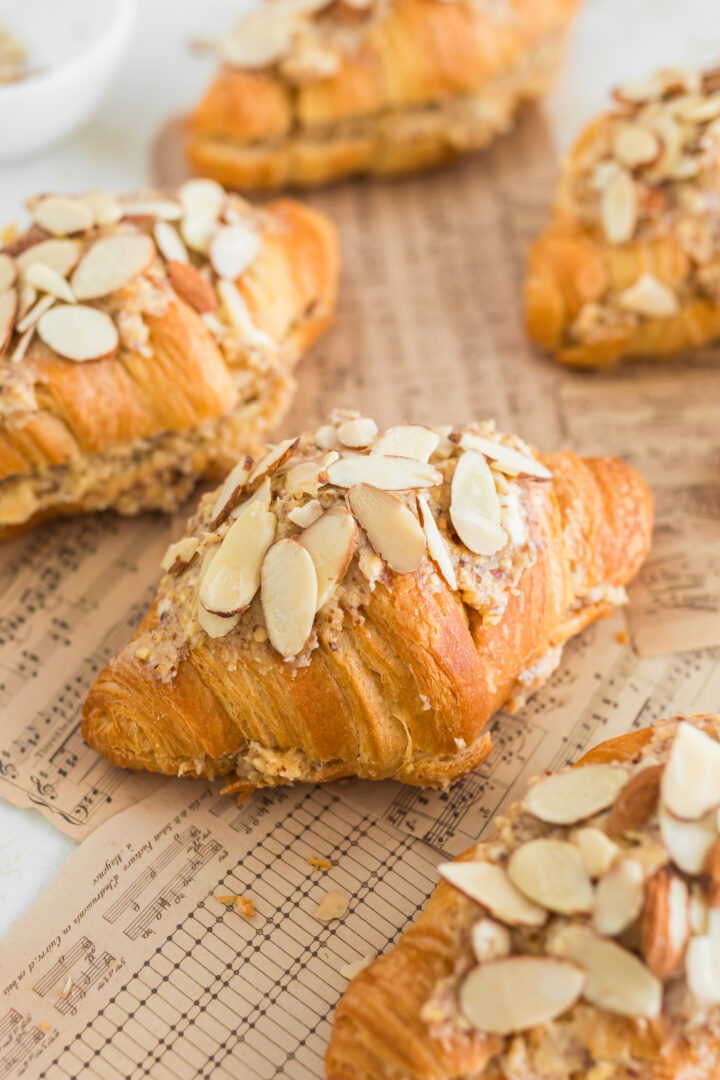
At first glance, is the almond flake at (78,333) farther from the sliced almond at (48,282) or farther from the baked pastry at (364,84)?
the baked pastry at (364,84)

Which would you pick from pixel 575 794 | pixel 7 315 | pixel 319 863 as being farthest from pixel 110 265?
pixel 575 794

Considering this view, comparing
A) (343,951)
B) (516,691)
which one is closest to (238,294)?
(516,691)

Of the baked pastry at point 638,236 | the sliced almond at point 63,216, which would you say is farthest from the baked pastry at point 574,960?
the sliced almond at point 63,216

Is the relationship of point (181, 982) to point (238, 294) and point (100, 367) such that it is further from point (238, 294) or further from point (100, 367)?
point (238, 294)

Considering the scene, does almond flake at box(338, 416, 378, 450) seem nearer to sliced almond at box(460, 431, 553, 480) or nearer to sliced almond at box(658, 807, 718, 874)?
sliced almond at box(460, 431, 553, 480)

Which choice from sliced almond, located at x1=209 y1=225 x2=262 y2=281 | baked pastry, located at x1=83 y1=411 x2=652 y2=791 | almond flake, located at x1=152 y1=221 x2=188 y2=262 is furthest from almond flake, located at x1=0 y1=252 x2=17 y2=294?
baked pastry, located at x1=83 y1=411 x2=652 y2=791

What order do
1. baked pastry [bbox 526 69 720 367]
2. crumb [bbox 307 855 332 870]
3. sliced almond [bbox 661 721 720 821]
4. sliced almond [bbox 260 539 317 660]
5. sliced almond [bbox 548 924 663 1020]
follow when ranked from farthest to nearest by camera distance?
baked pastry [bbox 526 69 720 367] < crumb [bbox 307 855 332 870] < sliced almond [bbox 260 539 317 660] < sliced almond [bbox 661 721 720 821] < sliced almond [bbox 548 924 663 1020]
